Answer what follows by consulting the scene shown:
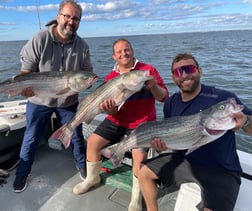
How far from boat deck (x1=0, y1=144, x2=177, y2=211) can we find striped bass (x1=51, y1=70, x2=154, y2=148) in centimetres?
71

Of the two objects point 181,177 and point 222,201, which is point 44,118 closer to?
point 181,177

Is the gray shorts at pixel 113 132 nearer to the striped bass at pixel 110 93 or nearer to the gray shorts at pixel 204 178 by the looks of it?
the striped bass at pixel 110 93

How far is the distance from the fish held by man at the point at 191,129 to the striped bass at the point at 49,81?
34.4 inches

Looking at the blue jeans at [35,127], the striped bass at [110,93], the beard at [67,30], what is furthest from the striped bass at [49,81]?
the beard at [67,30]

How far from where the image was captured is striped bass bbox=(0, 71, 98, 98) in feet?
10.5

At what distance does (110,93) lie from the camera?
9.82 ft

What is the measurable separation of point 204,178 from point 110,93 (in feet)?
4.02

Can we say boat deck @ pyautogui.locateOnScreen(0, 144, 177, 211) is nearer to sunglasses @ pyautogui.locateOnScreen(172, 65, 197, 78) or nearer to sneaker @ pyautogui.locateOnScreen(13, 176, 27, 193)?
sneaker @ pyautogui.locateOnScreen(13, 176, 27, 193)

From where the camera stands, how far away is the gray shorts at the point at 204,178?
93.5 inches

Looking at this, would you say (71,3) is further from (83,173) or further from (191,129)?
(83,173)

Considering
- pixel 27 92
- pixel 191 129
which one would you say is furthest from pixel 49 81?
pixel 191 129

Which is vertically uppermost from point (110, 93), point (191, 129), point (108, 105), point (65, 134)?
point (110, 93)

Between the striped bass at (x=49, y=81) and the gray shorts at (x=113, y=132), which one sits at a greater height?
the striped bass at (x=49, y=81)

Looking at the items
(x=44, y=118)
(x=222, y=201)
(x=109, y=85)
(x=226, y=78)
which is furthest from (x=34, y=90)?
(x=226, y=78)
